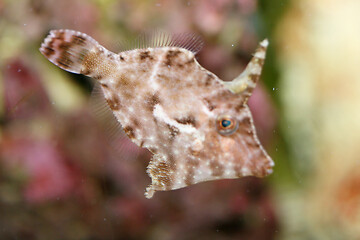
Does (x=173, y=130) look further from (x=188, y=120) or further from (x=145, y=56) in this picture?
(x=145, y=56)

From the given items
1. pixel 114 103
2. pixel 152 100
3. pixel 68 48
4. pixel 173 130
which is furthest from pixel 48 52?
pixel 173 130

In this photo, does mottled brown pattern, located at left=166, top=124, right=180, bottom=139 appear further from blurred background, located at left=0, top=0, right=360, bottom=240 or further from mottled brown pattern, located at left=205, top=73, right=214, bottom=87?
blurred background, located at left=0, top=0, right=360, bottom=240

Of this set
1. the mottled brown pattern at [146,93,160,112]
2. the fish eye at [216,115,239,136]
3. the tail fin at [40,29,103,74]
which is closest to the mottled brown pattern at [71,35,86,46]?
the tail fin at [40,29,103,74]

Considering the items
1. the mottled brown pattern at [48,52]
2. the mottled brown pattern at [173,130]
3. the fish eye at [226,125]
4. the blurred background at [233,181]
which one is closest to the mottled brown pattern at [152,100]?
the mottled brown pattern at [173,130]

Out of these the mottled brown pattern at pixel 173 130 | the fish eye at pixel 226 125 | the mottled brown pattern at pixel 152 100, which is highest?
the fish eye at pixel 226 125

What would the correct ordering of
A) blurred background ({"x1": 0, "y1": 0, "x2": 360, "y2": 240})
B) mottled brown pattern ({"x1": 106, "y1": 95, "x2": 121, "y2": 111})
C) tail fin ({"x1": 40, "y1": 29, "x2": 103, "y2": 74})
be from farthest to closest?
blurred background ({"x1": 0, "y1": 0, "x2": 360, "y2": 240}) → mottled brown pattern ({"x1": 106, "y1": 95, "x2": 121, "y2": 111}) → tail fin ({"x1": 40, "y1": 29, "x2": 103, "y2": 74})

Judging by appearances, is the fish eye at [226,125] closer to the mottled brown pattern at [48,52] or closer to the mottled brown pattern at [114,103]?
the mottled brown pattern at [114,103]

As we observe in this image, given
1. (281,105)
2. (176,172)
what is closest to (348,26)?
(281,105)

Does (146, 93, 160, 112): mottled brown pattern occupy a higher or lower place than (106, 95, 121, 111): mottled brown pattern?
higher
